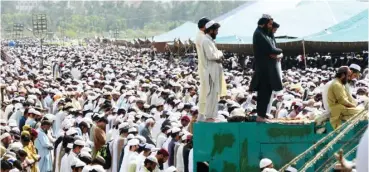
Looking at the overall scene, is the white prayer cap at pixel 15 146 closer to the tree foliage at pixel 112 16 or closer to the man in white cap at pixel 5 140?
the man in white cap at pixel 5 140

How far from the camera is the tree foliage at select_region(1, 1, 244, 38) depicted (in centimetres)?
12588

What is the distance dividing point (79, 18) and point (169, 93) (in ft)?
438

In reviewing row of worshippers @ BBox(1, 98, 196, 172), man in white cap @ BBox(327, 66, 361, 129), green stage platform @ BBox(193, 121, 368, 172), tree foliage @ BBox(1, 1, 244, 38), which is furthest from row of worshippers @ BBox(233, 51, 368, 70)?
tree foliage @ BBox(1, 1, 244, 38)

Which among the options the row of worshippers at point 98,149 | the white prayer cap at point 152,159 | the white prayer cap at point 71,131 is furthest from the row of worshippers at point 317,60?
the white prayer cap at point 152,159

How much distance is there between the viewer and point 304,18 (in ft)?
125

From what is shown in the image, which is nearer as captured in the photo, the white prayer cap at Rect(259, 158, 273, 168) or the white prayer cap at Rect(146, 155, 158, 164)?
the white prayer cap at Rect(259, 158, 273, 168)

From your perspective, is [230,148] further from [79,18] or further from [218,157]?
[79,18]

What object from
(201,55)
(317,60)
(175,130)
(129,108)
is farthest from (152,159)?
(317,60)

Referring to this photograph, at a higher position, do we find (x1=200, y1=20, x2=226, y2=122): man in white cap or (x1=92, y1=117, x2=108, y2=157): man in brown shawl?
(x1=200, y1=20, x2=226, y2=122): man in white cap

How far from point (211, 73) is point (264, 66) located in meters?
0.69

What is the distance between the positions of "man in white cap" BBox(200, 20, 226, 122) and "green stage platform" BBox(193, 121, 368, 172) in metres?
0.45

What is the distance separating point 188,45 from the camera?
41625 millimetres

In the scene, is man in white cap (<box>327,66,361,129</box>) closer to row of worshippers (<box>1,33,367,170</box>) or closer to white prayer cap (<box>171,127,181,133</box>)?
row of worshippers (<box>1,33,367,170</box>)

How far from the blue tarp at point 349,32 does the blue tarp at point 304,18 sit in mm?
5458
